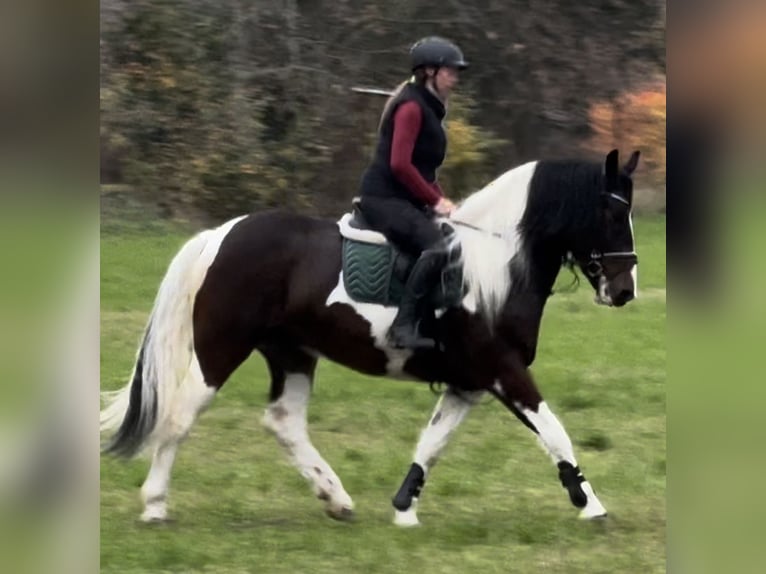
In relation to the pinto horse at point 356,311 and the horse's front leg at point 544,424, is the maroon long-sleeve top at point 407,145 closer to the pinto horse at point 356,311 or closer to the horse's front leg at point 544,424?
the pinto horse at point 356,311

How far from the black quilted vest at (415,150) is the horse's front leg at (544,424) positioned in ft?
2.72

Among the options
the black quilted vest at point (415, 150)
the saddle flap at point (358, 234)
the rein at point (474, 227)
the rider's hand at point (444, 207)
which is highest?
the black quilted vest at point (415, 150)

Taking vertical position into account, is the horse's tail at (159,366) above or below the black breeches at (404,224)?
below

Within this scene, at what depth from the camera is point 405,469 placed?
5.25m

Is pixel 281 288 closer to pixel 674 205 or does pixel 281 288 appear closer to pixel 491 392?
pixel 491 392

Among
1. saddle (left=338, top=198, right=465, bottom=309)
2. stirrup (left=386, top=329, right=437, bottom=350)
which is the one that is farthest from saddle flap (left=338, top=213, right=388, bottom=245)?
stirrup (left=386, top=329, right=437, bottom=350)

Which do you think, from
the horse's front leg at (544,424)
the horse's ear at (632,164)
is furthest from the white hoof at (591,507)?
the horse's ear at (632,164)

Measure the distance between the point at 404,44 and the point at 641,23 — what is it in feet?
3.44

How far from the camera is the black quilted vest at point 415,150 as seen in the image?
4.91 metres

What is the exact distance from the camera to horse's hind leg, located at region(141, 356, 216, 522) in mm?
4988

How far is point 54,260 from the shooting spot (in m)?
3.56

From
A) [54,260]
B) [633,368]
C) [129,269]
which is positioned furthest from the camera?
[633,368]

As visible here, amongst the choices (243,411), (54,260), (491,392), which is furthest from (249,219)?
(54,260)

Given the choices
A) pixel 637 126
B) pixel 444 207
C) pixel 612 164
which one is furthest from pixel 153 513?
pixel 637 126
